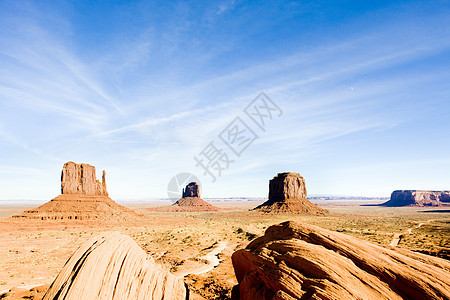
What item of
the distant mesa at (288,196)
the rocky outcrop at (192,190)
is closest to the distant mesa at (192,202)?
the rocky outcrop at (192,190)

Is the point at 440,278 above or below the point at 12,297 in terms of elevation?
above

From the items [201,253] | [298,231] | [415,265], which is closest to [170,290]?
[298,231]

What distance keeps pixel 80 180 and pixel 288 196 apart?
260 feet

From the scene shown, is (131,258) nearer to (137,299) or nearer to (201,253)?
(137,299)

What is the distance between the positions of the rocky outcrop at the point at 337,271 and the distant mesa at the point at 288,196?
8739 cm

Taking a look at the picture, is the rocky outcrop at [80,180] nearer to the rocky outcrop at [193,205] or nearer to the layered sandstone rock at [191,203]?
the layered sandstone rock at [191,203]

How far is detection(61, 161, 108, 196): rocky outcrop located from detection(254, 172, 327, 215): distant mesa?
61016 mm

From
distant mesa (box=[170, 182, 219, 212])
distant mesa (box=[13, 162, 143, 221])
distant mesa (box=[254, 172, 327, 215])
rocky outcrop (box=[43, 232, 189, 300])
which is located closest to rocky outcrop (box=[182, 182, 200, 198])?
distant mesa (box=[170, 182, 219, 212])

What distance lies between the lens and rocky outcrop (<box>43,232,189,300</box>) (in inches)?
299

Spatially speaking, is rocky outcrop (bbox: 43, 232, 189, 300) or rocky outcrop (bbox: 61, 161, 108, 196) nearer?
rocky outcrop (bbox: 43, 232, 189, 300)

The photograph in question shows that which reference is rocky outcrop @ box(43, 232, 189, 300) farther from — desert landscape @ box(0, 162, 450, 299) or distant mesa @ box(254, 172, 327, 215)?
distant mesa @ box(254, 172, 327, 215)

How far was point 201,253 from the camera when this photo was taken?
2688cm

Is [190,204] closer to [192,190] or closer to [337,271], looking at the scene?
[192,190]

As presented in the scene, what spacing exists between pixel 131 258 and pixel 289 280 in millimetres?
6101
